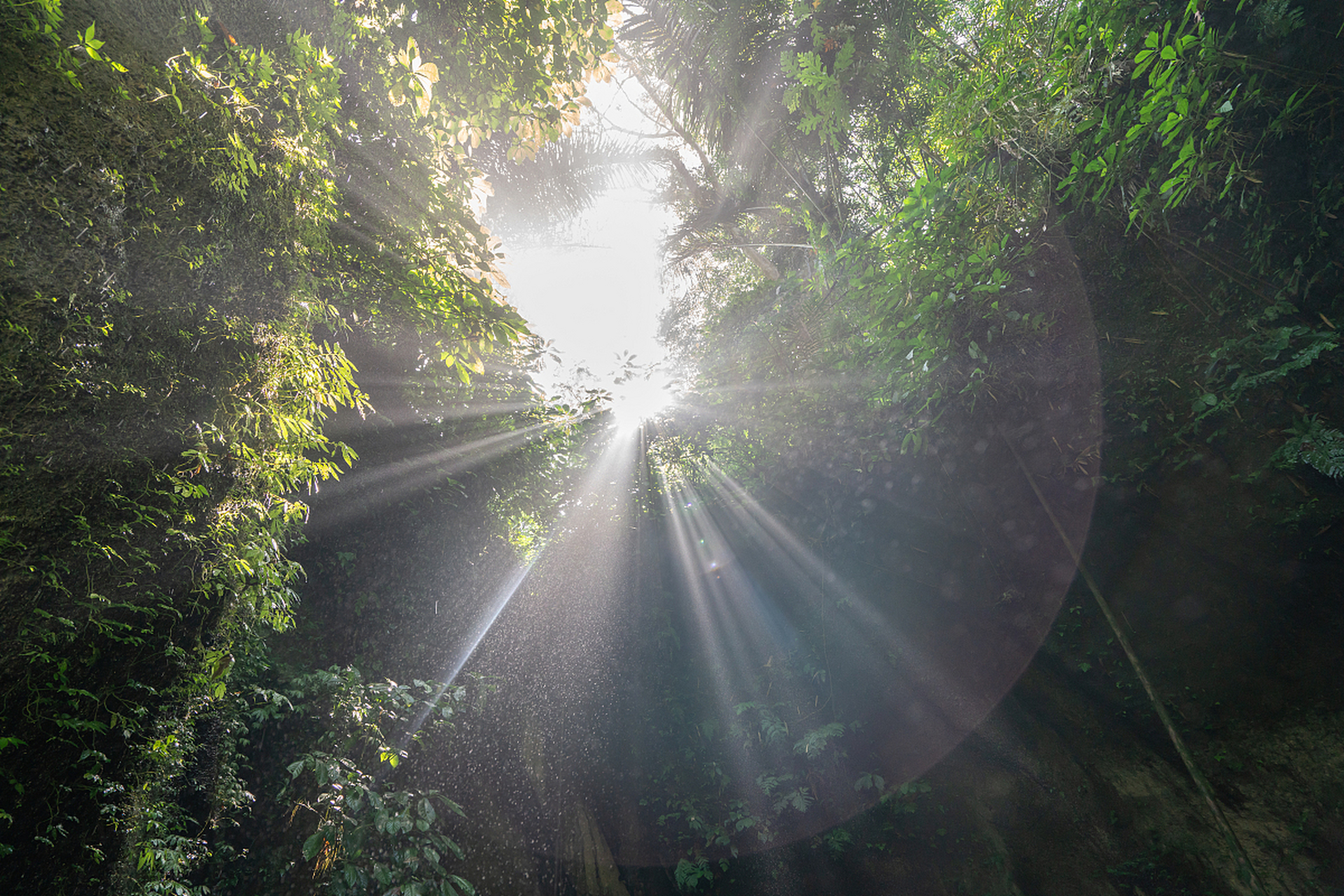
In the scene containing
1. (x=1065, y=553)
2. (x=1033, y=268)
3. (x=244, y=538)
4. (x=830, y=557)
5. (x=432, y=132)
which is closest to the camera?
(x=244, y=538)

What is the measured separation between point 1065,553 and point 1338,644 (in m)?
0.78

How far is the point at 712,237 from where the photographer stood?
583 cm

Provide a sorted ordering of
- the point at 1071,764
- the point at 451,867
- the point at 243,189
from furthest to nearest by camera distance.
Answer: the point at 451,867
the point at 1071,764
the point at 243,189

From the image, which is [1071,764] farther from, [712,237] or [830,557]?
[712,237]

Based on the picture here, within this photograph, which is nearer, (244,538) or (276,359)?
(244,538)

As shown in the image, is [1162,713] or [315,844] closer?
[315,844]

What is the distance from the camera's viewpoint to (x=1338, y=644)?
1426 mm

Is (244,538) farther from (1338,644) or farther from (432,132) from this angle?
(1338,644)

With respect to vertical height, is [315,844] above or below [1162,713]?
above

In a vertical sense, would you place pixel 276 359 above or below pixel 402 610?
above

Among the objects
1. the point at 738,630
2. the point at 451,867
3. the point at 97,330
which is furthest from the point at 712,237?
the point at 451,867

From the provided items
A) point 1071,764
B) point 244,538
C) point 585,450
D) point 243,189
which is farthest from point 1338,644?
point 585,450

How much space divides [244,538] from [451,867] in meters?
3.25

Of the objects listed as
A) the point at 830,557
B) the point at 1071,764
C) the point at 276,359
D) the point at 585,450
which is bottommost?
the point at 1071,764
